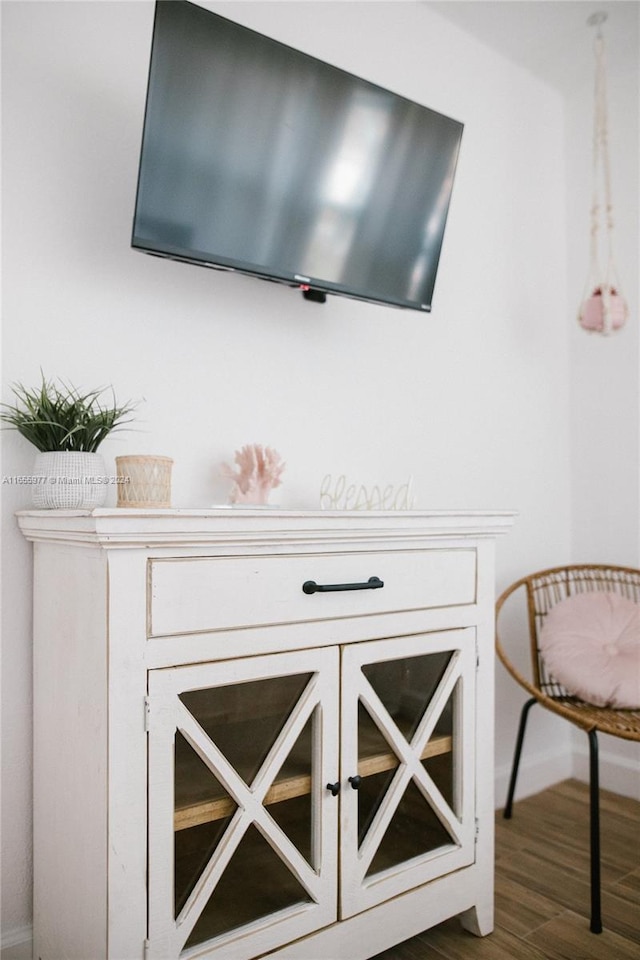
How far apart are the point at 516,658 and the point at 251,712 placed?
4.75 feet

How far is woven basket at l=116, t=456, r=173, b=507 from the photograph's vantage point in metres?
1.30

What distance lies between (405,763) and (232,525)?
634 mm

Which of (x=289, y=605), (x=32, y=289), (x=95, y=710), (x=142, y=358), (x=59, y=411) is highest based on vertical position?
(x=32, y=289)

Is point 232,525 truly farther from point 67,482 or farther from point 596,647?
point 596,647

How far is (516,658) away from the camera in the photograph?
2.41 metres

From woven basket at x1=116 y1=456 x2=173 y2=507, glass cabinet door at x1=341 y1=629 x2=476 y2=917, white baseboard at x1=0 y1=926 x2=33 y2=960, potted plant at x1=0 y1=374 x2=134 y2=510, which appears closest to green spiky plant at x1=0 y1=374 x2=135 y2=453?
potted plant at x1=0 y1=374 x2=134 y2=510

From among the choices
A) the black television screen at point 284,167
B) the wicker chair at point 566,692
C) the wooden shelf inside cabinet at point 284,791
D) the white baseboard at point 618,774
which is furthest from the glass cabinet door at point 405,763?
the white baseboard at point 618,774

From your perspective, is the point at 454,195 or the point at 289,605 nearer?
the point at 289,605

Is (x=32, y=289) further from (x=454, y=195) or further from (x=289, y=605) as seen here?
(x=454, y=195)

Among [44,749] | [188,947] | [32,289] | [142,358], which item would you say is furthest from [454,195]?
[188,947]

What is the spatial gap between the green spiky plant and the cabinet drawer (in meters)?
0.38

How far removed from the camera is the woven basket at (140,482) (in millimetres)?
1299

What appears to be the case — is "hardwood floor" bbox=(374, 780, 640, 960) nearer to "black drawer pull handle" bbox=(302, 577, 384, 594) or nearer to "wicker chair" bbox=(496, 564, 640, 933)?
"wicker chair" bbox=(496, 564, 640, 933)

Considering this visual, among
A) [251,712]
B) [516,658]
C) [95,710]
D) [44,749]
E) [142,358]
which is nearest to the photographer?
[95,710]
